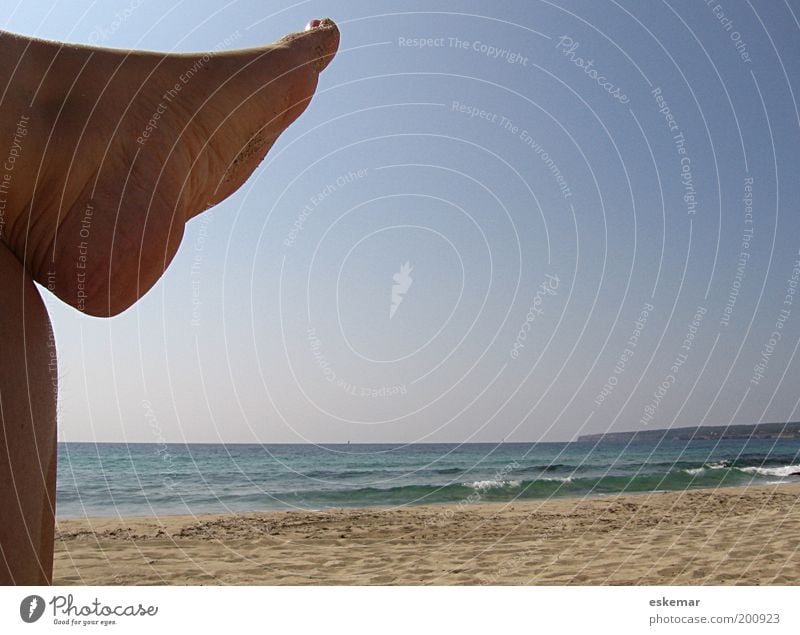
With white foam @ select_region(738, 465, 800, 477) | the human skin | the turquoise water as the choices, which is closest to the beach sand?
the turquoise water

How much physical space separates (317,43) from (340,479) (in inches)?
656

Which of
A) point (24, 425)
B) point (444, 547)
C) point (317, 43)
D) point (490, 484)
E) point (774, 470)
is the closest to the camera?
point (24, 425)

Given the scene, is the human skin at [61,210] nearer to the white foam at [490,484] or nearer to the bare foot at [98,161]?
the bare foot at [98,161]

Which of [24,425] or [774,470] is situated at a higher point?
[24,425]

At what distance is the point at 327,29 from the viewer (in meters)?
Answer: 3.38

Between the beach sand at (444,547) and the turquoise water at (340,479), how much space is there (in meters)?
1.57

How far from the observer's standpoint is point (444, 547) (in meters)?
8.66

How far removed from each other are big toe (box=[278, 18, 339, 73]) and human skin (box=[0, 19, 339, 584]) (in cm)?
61

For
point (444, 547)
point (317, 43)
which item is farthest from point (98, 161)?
point (444, 547)

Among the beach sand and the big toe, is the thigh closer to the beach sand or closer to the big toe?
the big toe

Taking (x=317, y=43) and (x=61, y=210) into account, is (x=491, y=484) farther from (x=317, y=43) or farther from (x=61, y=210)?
(x=61, y=210)

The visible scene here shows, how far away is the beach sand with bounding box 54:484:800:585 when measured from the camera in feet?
23.1

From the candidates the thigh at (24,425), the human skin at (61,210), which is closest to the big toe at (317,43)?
the human skin at (61,210)
